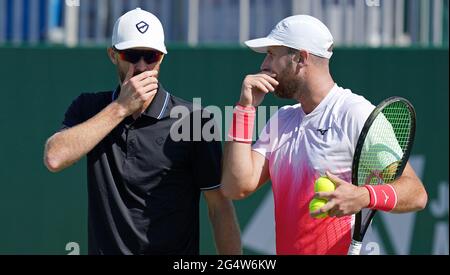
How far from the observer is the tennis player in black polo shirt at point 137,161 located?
4613mm

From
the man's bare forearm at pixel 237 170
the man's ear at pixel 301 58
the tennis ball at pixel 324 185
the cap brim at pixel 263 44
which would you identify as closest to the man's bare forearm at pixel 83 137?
the man's bare forearm at pixel 237 170

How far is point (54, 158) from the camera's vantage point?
15.2ft

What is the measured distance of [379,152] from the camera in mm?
4406

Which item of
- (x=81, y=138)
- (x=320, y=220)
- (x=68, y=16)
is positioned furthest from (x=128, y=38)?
(x=68, y=16)

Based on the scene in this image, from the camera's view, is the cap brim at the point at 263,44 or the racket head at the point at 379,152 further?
the cap brim at the point at 263,44

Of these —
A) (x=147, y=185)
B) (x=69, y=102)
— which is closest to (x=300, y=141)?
(x=147, y=185)

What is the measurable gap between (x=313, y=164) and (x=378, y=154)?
0.30 m

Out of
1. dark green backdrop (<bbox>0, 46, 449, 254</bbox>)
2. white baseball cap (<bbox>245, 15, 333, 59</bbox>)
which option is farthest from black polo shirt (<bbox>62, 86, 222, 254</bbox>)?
dark green backdrop (<bbox>0, 46, 449, 254</bbox>)

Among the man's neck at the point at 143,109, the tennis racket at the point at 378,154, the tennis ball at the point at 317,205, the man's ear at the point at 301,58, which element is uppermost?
the man's ear at the point at 301,58

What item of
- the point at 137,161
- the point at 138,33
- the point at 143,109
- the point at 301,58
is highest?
the point at 138,33

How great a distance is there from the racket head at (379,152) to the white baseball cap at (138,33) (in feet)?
3.54

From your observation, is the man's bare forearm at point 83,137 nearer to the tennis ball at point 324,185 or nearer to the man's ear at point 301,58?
the man's ear at point 301,58

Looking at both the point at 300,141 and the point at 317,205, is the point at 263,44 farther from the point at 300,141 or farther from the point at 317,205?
the point at 317,205
